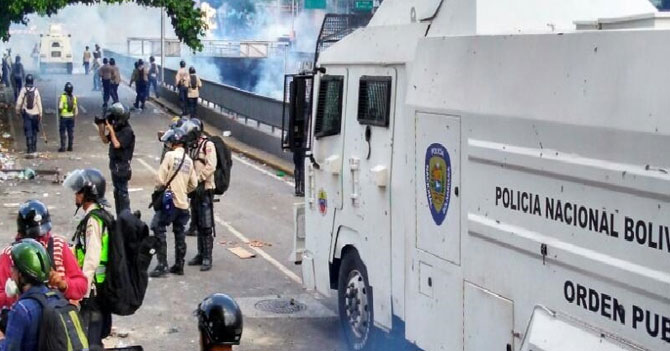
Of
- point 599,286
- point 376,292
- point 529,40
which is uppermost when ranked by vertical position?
point 529,40

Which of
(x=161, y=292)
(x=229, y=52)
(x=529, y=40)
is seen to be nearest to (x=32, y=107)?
(x=161, y=292)

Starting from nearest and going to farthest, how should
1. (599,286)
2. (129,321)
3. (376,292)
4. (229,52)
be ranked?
(599,286)
(376,292)
(129,321)
(229,52)

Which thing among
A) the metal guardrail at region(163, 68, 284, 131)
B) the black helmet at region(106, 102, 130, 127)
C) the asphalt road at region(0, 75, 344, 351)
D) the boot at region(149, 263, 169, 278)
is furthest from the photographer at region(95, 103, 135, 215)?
the metal guardrail at region(163, 68, 284, 131)

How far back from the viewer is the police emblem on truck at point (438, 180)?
23.1 ft

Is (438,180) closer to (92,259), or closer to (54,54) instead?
(92,259)

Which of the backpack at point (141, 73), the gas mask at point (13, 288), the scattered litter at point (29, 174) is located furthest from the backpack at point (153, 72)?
the gas mask at point (13, 288)

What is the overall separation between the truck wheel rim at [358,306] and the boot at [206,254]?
12.5 ft

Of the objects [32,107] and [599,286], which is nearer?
[599,286]

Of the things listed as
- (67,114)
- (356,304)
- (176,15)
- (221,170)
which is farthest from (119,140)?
(176,15)

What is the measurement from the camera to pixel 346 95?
909 cm

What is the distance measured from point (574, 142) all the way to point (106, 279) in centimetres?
341

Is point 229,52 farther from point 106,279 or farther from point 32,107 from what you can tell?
point 106,279

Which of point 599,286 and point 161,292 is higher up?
point 599,286

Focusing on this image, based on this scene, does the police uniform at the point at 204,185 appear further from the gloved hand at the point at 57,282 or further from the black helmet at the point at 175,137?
the gloved hand at the point at 57,282
